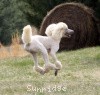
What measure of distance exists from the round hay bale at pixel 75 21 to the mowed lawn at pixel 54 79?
576 centimetres

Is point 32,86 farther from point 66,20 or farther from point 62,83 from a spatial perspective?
point 66,20

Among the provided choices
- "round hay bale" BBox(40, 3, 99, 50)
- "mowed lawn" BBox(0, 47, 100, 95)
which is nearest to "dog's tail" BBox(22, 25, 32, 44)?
"mowed lawn" BBox(0, 47, 100, 95)

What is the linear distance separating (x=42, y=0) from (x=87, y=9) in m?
2.50

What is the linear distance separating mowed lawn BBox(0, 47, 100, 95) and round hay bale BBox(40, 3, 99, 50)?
5755 millimetres

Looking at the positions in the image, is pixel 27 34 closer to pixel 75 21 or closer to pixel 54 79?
pixel 54 79

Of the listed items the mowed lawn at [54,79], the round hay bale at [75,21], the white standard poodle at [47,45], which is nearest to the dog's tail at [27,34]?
the white standard poodle at [47,45]

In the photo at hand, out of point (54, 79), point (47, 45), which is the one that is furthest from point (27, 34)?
point (54, 79)

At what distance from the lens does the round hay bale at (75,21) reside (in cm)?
2064

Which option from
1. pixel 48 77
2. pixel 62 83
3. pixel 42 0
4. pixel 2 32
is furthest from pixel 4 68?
pixel 2 32

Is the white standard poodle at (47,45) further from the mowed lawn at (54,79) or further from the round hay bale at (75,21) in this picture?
the round hay bale at (75,21)

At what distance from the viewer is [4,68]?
13398mm

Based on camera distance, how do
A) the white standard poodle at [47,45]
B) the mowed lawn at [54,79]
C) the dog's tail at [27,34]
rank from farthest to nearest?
the mowed lawn at [54,79] < the white standard poodle at [47,45] < the dog's tail at [27,34]

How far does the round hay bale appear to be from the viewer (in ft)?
67.7

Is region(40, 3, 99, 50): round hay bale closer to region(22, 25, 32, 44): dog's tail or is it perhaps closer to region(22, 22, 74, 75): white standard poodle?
region(22, 22, 74, 75): white standard poodle
